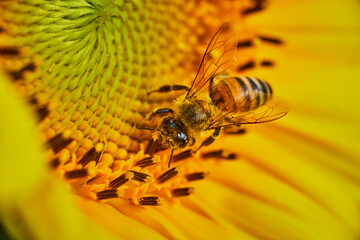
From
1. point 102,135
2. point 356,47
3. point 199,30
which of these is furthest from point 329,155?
point 102,135

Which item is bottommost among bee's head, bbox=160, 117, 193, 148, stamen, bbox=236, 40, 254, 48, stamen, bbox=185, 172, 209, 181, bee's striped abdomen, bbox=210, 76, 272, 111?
stamen, bbox=185, 172, 209, 181

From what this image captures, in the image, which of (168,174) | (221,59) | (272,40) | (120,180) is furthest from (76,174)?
(272,40)

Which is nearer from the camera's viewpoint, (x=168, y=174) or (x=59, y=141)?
(x=59, y=141)

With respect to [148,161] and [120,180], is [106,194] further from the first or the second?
[148,161]

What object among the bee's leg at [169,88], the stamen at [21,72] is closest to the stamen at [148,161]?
the bee's leg at [169,88]

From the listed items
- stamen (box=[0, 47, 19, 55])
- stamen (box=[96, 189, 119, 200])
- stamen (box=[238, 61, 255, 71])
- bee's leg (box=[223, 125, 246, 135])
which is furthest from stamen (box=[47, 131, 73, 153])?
stamen (box=[238, 61, 255, 71])

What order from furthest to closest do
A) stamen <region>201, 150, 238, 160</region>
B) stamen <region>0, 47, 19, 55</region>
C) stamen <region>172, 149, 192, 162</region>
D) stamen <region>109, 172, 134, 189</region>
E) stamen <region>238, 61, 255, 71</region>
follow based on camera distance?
stamen <region>238, 61, 255, 71</region> < stamen <region>201, 150, 238, 160</region> < stamen <region>172, 149, 192, 162</region> < stamen <region>109, 172, 134, 189</region> < stamen <region>0, 47, 19, 55</region>

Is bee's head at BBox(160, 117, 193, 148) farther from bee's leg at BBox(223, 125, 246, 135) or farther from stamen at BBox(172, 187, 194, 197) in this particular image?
bee's leg at BBox(223, 125, 246, 135)
